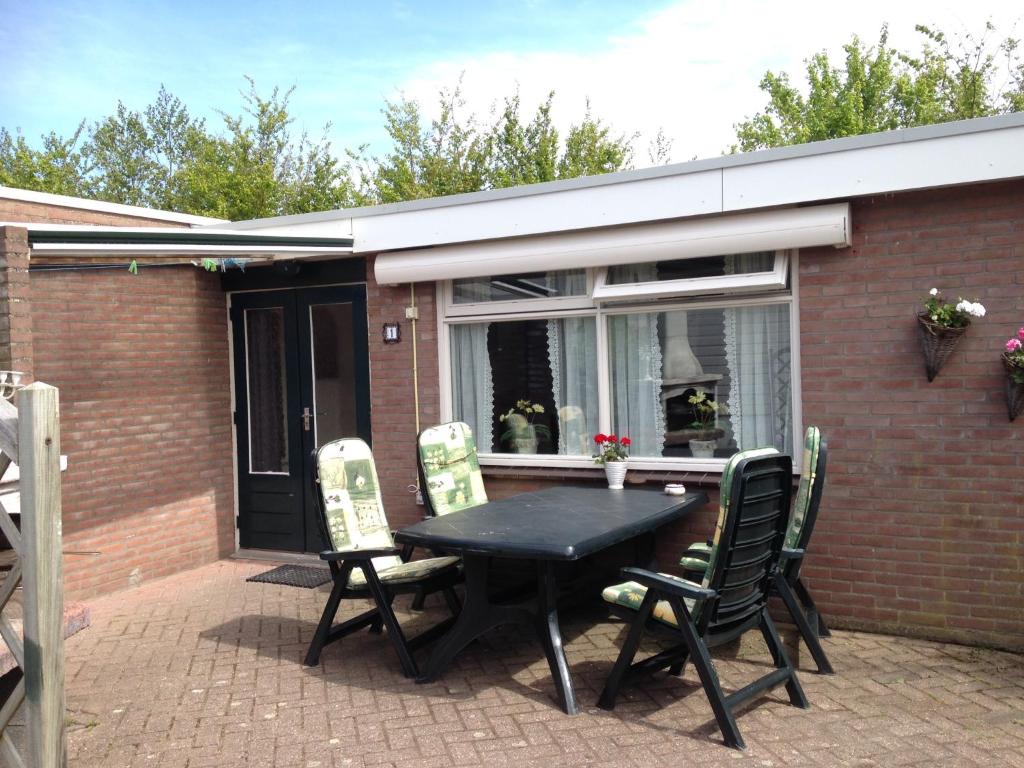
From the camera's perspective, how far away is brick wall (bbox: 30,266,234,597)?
6426mm

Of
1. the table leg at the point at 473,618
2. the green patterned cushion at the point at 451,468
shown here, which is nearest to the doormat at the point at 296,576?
the green patterned cushion at the point at 451,468

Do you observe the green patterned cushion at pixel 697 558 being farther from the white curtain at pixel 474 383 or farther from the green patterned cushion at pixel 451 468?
the white curtain at pixel 474 383

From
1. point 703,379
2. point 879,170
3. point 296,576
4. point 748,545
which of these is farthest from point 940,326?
point 296,576

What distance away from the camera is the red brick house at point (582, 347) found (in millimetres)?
4969

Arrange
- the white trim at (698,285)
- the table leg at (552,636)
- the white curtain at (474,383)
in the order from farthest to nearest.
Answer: the white curtain at (474,383)
the white trim at (698,285)
the table leg at (552,636)

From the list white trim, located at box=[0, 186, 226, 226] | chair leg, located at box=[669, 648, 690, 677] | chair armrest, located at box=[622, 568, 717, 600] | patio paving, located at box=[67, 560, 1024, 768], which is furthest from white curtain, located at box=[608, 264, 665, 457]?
white trim, located at box=[0, 186, 226, 226]

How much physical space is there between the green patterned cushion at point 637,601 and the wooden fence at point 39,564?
2399 millimetres

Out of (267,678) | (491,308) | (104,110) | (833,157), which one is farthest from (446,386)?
(104,110)

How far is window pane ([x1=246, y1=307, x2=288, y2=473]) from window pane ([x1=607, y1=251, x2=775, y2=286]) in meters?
3.04

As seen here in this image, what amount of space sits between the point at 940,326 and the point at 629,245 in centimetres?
188

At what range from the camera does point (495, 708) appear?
13.9ft

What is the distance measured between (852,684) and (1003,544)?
1.25 metres

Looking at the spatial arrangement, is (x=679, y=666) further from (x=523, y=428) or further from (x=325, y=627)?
(x=523, y=428)

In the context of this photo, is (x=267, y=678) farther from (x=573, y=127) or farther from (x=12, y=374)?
(x=573, y=127)
